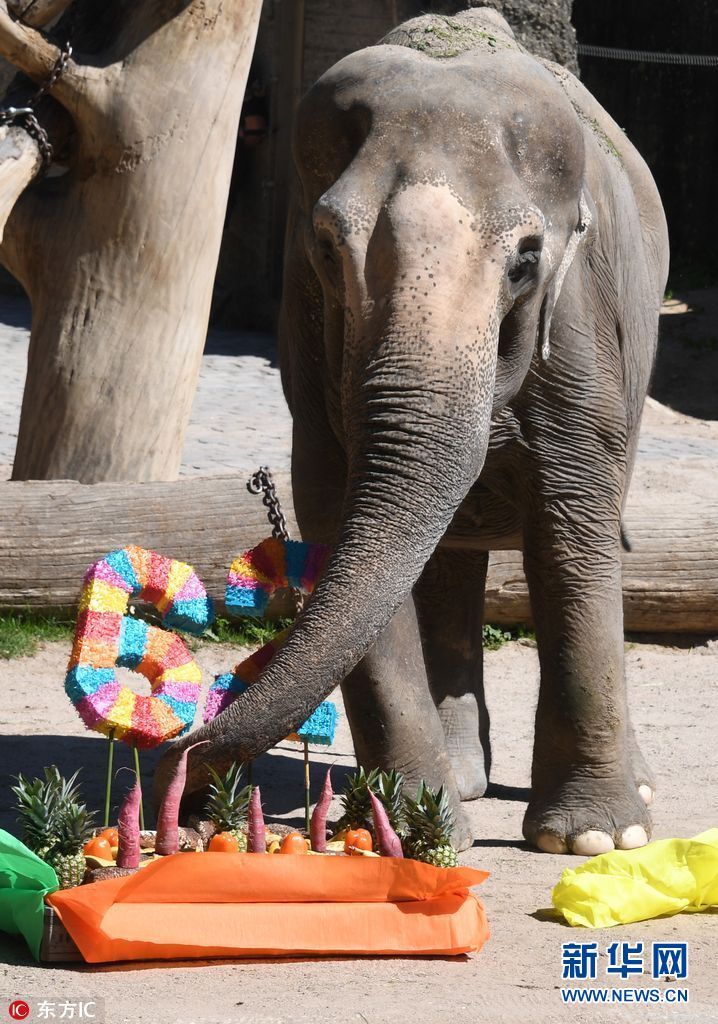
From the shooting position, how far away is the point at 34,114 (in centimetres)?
680

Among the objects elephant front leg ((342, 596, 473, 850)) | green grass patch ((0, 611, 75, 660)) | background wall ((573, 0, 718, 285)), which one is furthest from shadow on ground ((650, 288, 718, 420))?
elephant front leg ((342, 596, 473, 850))

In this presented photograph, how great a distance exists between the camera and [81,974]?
3389 mm

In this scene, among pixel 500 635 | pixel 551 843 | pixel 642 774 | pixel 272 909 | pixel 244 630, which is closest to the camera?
pixel 272 909

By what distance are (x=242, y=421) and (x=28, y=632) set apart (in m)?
4.76

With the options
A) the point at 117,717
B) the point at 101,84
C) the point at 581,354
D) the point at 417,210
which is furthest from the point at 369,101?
the point at 101,84

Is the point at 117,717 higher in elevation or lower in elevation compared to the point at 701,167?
lower

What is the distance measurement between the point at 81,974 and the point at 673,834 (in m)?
1.97

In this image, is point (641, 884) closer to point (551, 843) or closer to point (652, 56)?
point (551, 843)

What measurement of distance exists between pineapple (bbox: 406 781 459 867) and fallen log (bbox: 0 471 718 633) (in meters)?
3.20

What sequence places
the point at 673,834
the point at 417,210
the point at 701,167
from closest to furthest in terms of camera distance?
the point at 417,210
the point at 673,834
the point at 701,167

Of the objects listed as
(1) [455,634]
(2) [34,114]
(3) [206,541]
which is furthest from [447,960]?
(2) [34,114]

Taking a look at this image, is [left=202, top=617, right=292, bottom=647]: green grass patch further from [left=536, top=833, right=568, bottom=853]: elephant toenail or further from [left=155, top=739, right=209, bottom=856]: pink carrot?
[left=155, top=739, right=209, bottom=856]: pink carrot

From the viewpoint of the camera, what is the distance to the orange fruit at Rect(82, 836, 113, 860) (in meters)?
3.71

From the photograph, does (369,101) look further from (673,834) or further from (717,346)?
(717,346)
